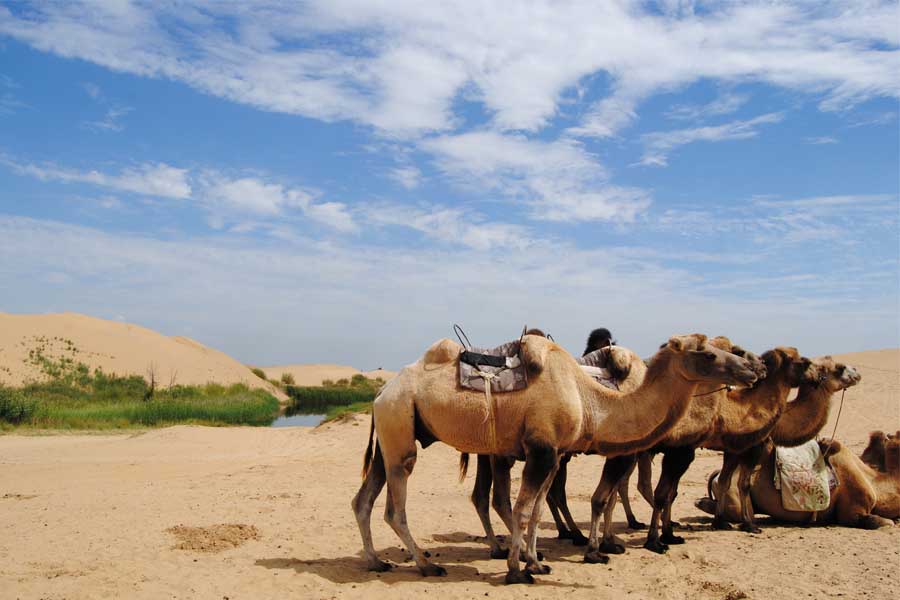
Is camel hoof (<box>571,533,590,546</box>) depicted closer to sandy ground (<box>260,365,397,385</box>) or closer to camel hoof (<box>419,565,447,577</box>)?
camel hoof (<box>419,565,447,577</box>)

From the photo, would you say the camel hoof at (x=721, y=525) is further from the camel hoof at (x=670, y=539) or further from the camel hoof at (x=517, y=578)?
the camel hoof at (x=517, y=578)

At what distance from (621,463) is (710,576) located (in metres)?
1.57

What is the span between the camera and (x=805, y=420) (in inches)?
418

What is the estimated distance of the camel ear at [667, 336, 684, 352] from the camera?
7852 millimetres

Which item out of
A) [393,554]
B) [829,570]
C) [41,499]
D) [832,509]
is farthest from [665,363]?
[41,499]

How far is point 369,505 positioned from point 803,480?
6386 mm

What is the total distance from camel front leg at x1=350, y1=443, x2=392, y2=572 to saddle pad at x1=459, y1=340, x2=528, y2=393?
5.02 feet

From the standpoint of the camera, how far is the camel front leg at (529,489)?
776 cm

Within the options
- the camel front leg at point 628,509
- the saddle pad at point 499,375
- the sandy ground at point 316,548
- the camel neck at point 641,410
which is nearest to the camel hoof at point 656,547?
the sandy ground at point 316,548

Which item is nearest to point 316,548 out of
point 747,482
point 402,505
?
point 402,505

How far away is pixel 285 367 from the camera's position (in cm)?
12194

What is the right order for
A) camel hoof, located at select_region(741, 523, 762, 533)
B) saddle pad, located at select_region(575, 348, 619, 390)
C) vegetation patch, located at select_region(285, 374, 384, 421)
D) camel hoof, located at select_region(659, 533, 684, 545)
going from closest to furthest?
saddle pad, located at select_region(575, 348, 619, 390) → camel hoof, located at select_region(659, 533, 684, 545) → camel hoof, located at select_region(741, 523, 762, 533) → vegetation patch, located at select_region(285, 374, 384, 421)

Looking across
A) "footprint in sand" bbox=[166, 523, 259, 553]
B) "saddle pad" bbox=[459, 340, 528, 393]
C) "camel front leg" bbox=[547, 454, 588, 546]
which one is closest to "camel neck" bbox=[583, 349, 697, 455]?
"saddle pad" bbox=[459, 340, 528, 393]

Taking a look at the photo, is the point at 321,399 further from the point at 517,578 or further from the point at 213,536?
the point at 517,578
